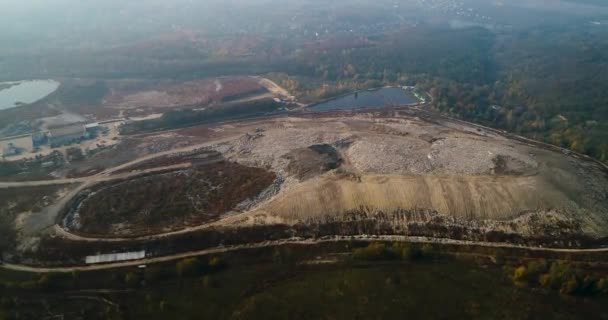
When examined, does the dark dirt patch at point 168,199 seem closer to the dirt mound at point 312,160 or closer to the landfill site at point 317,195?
the landfill site at point 317,195

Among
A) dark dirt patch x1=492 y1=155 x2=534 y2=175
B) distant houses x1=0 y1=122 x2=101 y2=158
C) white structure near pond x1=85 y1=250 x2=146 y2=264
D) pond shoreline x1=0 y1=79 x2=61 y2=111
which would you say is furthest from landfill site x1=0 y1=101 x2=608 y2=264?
pond shoreline x1=0 y1=79 x2=61 y2=111

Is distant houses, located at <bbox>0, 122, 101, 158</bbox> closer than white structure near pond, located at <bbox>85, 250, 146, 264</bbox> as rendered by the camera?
No

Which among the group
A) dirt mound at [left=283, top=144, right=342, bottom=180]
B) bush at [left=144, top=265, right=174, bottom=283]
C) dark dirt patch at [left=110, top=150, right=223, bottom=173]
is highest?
dark dirt patch at [left=110, top=150, right=223, bottom=173]

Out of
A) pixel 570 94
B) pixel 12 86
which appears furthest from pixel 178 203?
pixel 570 94

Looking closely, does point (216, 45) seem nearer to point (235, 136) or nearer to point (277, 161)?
point (235, 136)

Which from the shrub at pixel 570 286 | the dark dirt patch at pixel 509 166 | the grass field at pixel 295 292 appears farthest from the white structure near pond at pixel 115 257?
the dark dirt patch at pixel 509 166

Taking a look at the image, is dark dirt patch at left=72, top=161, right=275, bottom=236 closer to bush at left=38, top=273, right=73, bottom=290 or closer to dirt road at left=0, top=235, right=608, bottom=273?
dirt road at left=0, top=235, right=608, bottom=273
